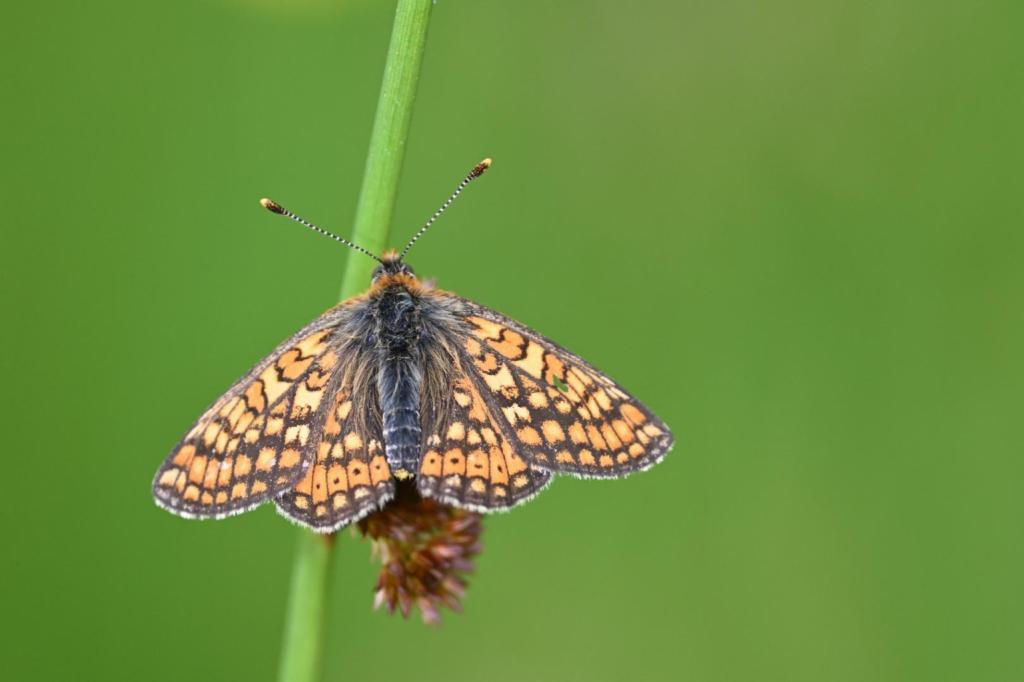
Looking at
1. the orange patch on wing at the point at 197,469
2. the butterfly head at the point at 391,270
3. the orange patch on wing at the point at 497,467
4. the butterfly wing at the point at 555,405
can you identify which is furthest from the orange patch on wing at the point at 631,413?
the orange patch on wing at the point at 197,469

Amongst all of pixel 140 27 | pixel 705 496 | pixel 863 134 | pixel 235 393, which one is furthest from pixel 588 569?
pixel 140 27

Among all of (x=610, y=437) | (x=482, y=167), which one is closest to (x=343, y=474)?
(x=610, y=437)

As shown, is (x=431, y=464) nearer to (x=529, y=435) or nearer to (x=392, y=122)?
(x=529, y=435)

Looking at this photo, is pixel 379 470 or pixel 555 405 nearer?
pixel 379 470

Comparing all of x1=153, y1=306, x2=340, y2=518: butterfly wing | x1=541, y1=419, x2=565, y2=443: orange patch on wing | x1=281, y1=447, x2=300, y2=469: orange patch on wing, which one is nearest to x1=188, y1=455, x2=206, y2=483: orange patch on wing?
x1=153, y1=306, x2=340, y2=518: butterfly wing

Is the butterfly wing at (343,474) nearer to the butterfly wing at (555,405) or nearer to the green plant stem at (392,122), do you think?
the butterfly wing at (555,405)

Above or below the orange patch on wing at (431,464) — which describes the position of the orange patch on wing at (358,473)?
below
